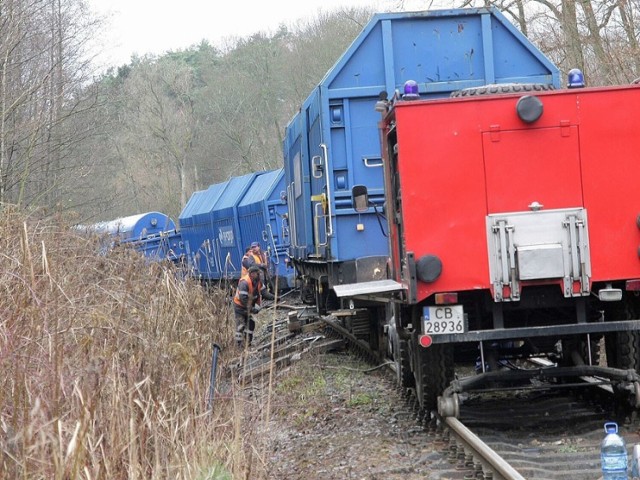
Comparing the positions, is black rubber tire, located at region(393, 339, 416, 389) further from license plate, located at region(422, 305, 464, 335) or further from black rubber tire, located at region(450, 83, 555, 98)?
black rubber tire, located at region(450, 83, 555, 98)

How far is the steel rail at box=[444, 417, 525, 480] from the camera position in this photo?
5.81m

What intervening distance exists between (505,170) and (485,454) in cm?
233

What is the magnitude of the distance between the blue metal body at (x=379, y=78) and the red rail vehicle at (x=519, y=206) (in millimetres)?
3525

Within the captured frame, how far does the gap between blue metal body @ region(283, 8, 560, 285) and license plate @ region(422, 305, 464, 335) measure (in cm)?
359

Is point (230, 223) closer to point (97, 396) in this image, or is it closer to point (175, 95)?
point (97, 396)

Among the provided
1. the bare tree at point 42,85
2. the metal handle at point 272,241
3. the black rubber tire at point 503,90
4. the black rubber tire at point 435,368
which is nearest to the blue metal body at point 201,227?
the metal handle at point 272,241

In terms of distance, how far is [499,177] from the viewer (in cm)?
758

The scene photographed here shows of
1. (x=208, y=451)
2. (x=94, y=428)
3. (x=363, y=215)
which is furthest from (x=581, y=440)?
(x=363, y=215)

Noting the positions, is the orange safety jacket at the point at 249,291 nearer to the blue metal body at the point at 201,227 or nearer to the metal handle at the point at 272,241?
the metal handle at the point at 272,241

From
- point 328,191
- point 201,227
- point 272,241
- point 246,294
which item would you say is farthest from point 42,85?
point 201,227

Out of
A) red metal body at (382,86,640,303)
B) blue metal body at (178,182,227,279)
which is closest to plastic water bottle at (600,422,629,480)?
red metal body at (382,86,640,303)

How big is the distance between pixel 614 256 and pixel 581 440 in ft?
4.62

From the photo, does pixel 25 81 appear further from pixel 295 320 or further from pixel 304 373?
pixel 304 373

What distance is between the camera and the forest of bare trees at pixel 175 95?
60.6 feet
